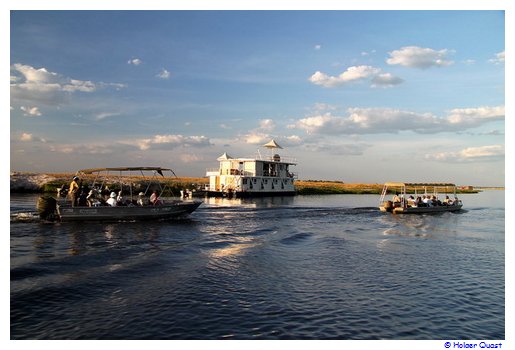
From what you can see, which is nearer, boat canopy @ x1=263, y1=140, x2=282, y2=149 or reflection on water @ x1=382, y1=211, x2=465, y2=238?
reflection on water @ x1=382, y1=211, x2=465, y2=238

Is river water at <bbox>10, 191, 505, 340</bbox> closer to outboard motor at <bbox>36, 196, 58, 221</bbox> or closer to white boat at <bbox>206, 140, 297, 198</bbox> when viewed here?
outboard motor at <bbox>36, 196, 58, 221</bbox>

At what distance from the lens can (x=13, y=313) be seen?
1159 cm

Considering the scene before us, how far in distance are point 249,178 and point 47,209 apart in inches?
1938

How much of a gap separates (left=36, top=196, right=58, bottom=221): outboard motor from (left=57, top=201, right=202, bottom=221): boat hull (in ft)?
2.52

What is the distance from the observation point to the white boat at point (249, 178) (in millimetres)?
72875

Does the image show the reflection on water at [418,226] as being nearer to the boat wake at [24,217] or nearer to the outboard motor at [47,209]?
the outboard motor at [47,209]

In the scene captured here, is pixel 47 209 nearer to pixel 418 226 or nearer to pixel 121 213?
pixel 121 213

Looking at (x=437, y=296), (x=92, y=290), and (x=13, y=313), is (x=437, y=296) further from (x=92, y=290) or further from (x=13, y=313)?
(x=13, y=313)

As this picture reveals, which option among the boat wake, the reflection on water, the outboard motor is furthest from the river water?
the reflection on water

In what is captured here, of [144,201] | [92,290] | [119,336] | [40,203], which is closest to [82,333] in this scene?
[119,336]

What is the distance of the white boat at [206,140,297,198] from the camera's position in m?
72.9
